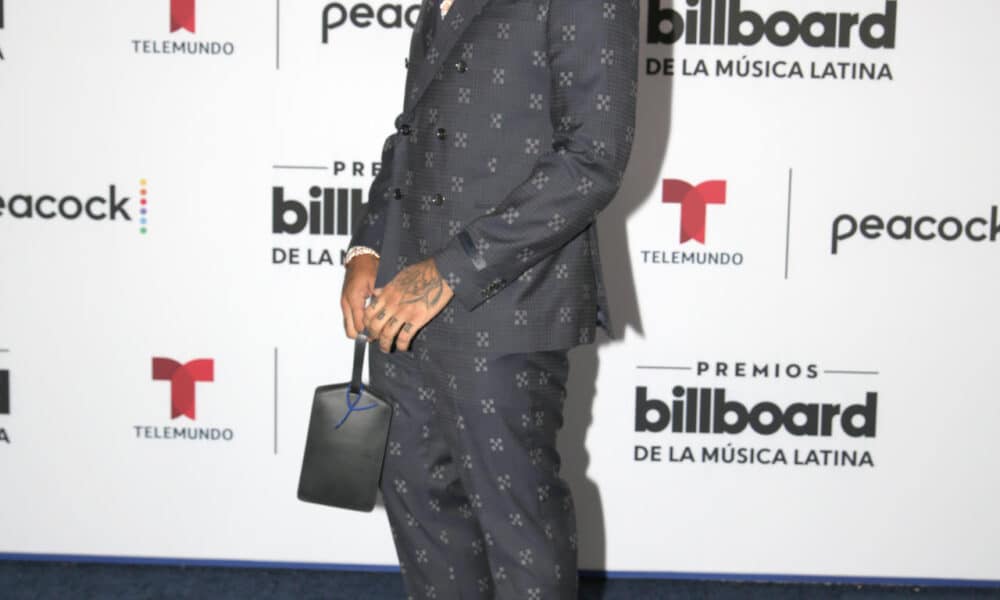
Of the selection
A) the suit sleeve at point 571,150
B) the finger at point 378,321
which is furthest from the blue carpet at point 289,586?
the suit sleeve at point 571,150

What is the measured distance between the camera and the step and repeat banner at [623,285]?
2.37 meters

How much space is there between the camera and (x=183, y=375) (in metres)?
2.48

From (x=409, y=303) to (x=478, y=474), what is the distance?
0.28 metres

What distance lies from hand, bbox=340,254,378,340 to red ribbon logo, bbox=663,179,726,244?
40.4 inches

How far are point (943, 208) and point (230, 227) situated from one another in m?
1.76

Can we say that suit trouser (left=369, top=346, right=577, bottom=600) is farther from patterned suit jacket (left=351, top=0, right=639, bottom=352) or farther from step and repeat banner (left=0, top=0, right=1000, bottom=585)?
step and repeat banner (left=0, top=0, right=1000, bottom=585)

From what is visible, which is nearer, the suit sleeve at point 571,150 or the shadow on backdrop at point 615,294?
the suit sleeve at point 571,150

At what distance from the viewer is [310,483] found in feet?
5.14

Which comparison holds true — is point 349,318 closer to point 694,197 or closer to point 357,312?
point 357,312

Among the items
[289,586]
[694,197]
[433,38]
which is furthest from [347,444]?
[694,197]

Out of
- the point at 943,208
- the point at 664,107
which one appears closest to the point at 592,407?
the point at 664,107

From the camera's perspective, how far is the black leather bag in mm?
1513

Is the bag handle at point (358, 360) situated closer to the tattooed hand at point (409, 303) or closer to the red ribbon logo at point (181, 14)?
the tattooed hand at point (409, 303)

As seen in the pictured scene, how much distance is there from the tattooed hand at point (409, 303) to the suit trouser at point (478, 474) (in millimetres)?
108
